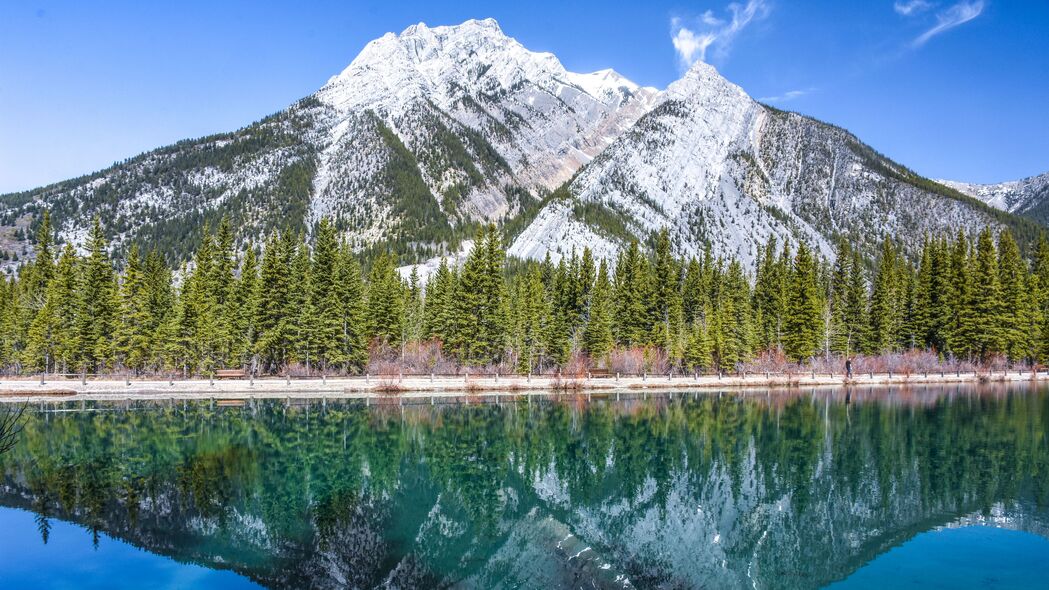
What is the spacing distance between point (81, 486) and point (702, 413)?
34.1m

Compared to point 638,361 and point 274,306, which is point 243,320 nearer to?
point 274,306

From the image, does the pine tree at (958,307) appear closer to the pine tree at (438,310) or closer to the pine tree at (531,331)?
the pine tree at (531,331)

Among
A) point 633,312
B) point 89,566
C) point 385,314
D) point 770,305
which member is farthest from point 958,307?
point 89,566

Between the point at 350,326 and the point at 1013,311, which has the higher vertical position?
the point at 1013,311

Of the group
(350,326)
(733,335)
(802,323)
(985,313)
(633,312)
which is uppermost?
(985,313)

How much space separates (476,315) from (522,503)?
1670 inches

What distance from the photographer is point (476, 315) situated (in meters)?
64.2

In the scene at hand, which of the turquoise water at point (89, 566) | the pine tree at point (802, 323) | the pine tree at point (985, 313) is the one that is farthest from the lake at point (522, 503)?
the pine tree at point (985, 313)

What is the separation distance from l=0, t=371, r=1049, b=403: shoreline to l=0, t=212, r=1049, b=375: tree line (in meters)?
4.12

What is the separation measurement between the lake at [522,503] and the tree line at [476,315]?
21.2 meters

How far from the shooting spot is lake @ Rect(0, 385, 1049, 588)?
1619cm

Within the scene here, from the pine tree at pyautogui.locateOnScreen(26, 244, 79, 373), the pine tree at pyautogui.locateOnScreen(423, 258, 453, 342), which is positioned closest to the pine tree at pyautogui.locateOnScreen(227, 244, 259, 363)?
the pine tree at pyautogui.locateOnScreen(26, 244, 79, 373)

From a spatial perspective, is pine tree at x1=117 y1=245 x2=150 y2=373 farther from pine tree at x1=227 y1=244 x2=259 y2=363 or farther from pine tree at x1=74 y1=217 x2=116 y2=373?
pine tree at x1=227 y1=244 x2=259 y2=363

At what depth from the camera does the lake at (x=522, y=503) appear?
Result: 16188 millimetres
